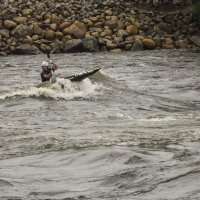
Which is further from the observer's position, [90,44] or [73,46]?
[90,44]

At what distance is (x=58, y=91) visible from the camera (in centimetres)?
2028

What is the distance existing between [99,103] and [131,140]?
6253mm

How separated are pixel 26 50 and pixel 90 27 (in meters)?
4.73

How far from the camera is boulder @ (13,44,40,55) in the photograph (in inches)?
1427

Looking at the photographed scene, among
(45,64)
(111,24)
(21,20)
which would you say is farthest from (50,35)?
(45,64)

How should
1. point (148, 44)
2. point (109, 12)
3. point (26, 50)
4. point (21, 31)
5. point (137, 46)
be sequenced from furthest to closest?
point (109, 12) < point (148, 44) < point (21, 31) < point (137, 46) < point (26, 50)

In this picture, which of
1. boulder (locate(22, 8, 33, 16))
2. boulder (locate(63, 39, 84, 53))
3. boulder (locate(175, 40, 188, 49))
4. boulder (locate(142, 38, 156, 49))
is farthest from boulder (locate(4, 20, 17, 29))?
boulder (locate(175, 40, 188, 49))

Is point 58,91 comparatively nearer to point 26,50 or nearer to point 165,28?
point 26,50

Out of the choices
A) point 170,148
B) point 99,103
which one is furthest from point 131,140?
point 99,103

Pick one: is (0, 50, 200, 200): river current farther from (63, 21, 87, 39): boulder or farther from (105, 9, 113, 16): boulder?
(105, 9, 113, 16): boulder

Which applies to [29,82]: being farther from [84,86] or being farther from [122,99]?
[122,99]

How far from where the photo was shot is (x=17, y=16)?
39625 mm

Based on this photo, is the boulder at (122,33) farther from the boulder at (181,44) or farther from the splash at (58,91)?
the splash at (58,91)

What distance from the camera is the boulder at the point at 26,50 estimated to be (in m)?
36.2
